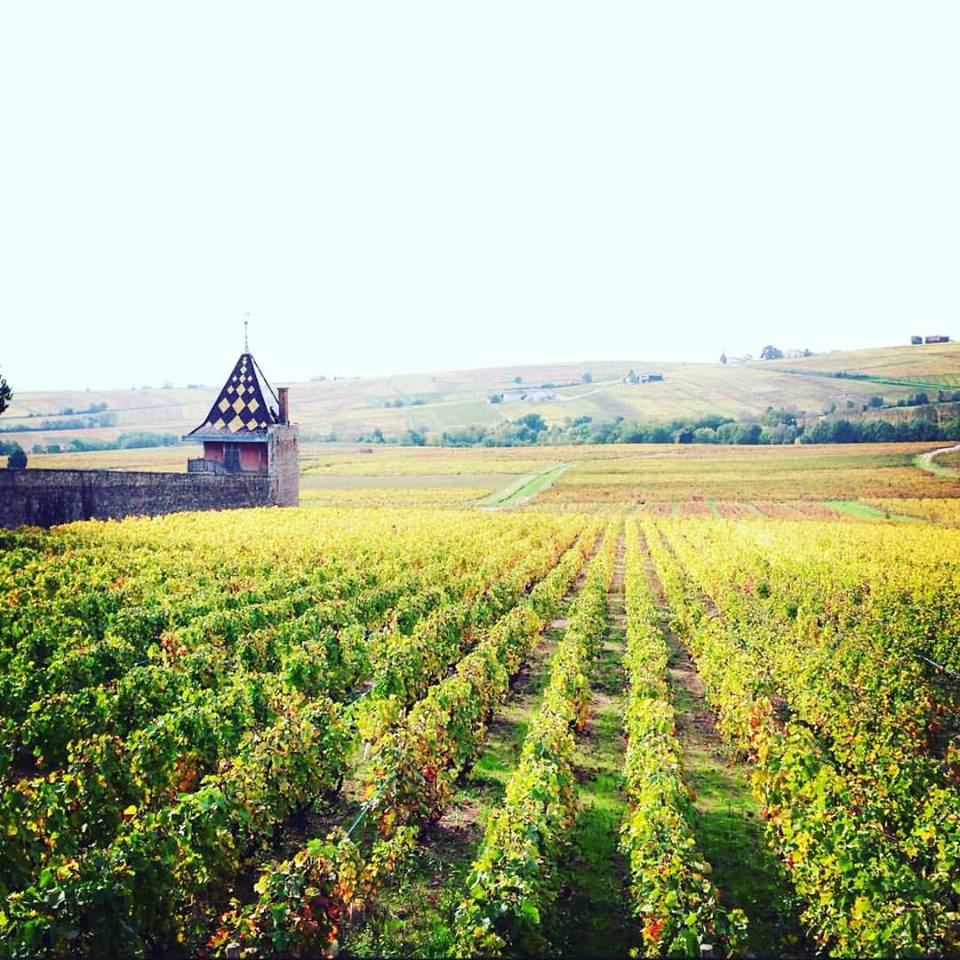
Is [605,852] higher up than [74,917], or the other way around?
[74,917]

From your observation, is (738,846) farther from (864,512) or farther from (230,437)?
(864,512)

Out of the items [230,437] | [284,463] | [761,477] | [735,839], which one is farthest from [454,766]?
[761,477]

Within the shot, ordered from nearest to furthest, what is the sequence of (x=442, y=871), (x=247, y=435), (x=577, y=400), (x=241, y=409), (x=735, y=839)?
1. (x=442, y=871)
2. (x=735, y=839)
3. (x=247, y=435)
4. (x=241, y=409)
5. (x=577, y=400)

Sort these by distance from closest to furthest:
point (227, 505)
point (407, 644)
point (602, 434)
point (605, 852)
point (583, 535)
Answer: point (605, 852) → point (407, 644) → point (227, 505) → point (583, 535) → point (602, 434)

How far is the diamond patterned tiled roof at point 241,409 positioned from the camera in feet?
135

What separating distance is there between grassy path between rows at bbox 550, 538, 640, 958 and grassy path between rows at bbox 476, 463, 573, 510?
47.4 m

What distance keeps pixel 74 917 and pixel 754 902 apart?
6770mm

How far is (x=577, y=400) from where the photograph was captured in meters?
178

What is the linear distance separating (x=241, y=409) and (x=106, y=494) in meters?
10.8

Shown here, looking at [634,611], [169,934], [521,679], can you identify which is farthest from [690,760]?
[169,934]

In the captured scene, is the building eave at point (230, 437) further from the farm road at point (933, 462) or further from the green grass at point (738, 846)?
the farm road at point (933, 462)

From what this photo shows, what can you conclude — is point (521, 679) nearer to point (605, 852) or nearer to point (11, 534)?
point (605, 852)

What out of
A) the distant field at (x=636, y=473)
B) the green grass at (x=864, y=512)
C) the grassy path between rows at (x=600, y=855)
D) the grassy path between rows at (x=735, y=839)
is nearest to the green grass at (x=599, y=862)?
the grassy path between rows at (x=600, y=855)

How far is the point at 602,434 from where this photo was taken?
13112 cm
